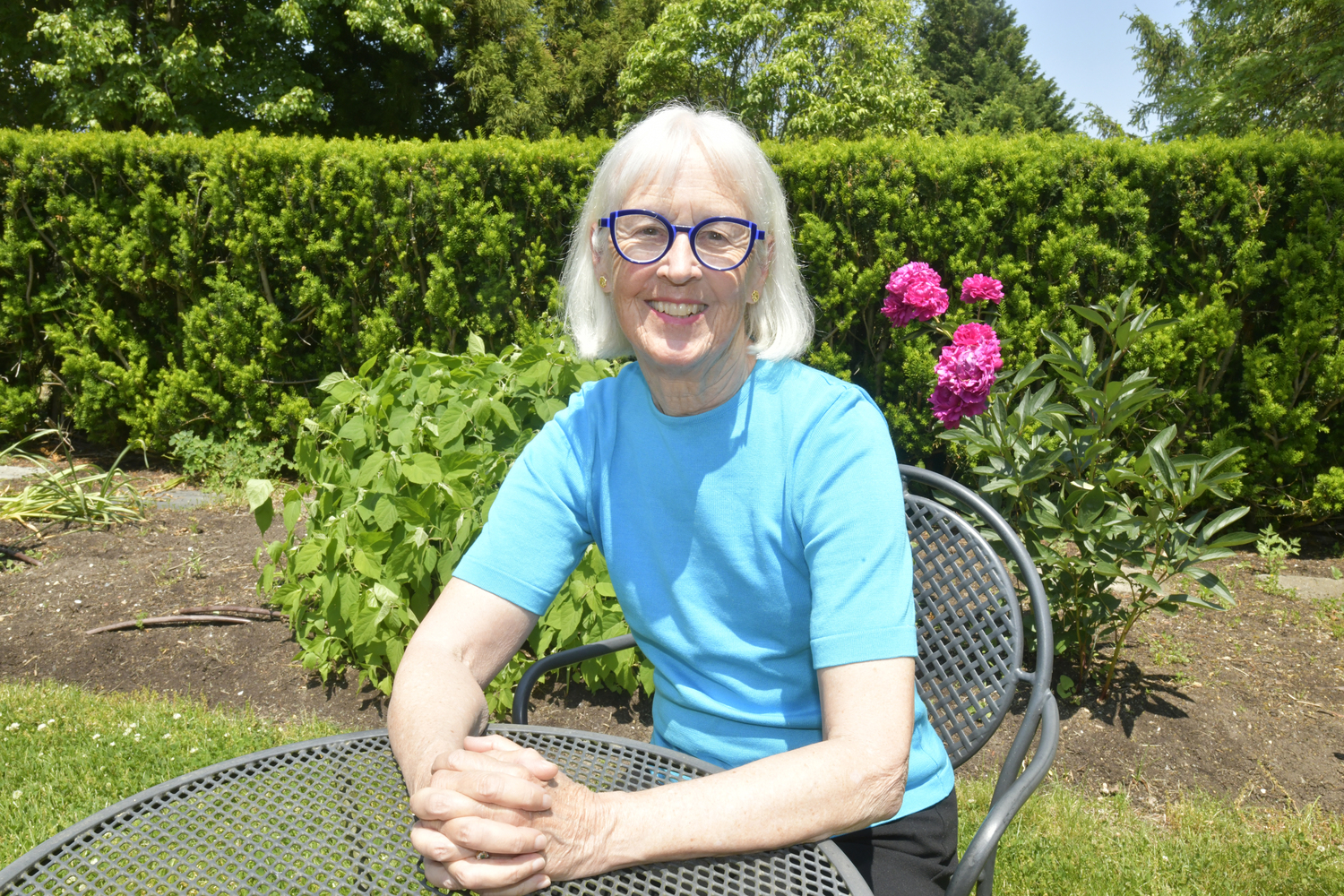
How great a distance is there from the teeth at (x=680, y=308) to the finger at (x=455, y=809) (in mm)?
812

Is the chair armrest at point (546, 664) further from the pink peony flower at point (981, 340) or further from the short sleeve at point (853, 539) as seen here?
the pink peony flower at point (981, 340)

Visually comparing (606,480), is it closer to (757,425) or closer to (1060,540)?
(757,425)

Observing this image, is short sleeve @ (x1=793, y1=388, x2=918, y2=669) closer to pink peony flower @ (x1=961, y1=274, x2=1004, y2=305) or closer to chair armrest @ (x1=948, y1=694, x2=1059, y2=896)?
chair armrest @ (x1=948, y1=694, x2=1059, y2=896)

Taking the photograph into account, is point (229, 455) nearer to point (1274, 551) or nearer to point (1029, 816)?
point (1029, 816)

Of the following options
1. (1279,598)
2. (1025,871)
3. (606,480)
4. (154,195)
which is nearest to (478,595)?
(606,480)

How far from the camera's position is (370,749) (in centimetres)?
144

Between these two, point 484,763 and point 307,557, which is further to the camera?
point 307,557

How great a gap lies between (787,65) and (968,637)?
81.4 ft

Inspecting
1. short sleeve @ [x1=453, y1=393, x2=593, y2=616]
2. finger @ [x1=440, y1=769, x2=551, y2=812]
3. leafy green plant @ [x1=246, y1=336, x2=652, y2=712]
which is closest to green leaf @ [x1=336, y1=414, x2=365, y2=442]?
leafy green plant @ [x1=246, y1=336, x2=652, y2=712]

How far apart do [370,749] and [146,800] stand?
0.32 metres

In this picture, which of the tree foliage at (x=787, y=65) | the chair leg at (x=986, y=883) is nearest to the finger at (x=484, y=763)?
the chair leg at (x=986, y=883)

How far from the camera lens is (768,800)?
1069 mm

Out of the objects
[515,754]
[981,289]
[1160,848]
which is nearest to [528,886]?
[515,754]

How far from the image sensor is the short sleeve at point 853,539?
1.18m
